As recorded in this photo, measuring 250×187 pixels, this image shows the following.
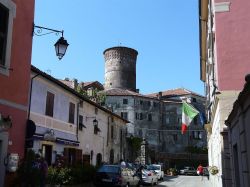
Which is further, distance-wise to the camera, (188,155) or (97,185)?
(188,155)

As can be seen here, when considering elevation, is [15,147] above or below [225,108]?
below

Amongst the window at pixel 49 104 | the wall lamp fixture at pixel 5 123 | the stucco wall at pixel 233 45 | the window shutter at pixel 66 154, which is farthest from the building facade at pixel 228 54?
the window shutter at pixel 66 154

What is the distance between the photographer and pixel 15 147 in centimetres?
1265

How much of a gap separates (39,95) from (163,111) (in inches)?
2257

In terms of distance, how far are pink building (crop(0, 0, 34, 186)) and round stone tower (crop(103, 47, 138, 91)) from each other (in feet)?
209

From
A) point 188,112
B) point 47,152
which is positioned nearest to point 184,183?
point 188,112

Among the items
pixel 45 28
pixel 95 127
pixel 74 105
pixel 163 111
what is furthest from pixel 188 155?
pixel 45 28

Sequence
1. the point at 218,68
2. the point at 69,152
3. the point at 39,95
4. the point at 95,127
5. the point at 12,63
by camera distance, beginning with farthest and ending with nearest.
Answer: the point at 95,127, the point at 69,152, the point at 39,95, the point at 218,68, the point at 12,63

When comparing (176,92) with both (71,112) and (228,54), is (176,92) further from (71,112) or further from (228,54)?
(228,54)

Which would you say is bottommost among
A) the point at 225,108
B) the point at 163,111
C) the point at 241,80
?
the point at 225,108

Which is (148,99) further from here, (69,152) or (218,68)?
(218,68)

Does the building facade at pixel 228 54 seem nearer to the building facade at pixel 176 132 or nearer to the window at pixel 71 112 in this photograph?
the window at pixel 71 112

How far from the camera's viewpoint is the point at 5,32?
12.3 meters

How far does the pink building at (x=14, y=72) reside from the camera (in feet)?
39.2
